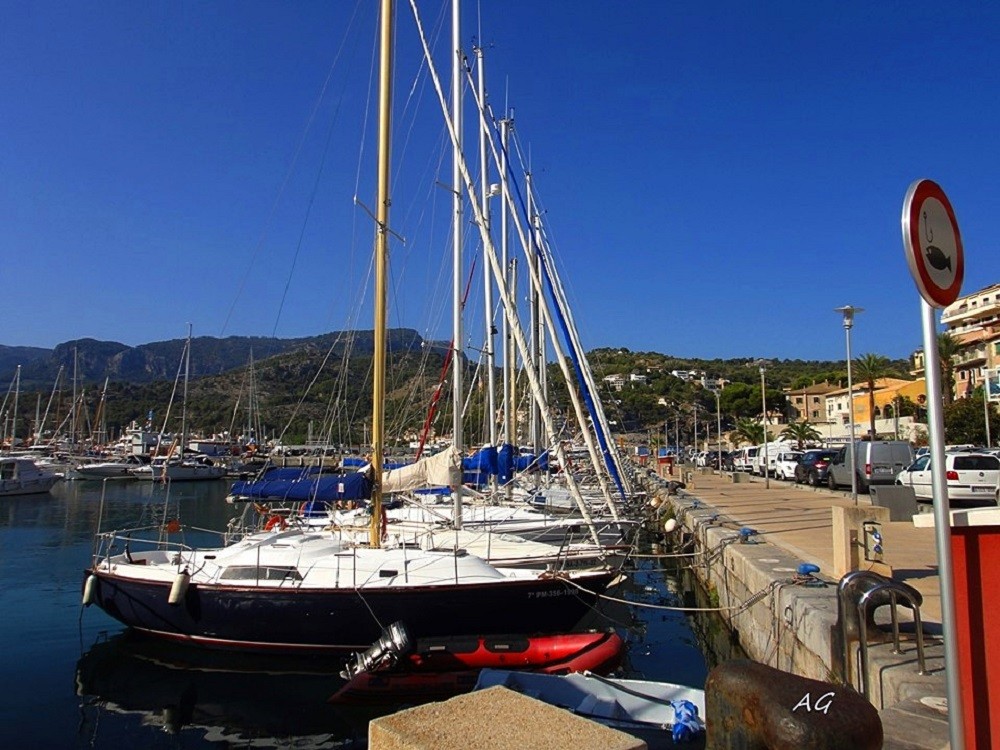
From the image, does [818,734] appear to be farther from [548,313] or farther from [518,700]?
[548,313]

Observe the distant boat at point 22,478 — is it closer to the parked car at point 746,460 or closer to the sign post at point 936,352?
the parked car at point 746,460

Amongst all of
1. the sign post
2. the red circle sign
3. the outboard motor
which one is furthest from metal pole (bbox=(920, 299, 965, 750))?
the outboard motor

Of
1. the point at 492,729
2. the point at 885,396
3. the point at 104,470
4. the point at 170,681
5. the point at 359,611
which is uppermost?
the point at 885,396

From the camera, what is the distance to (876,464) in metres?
27.3

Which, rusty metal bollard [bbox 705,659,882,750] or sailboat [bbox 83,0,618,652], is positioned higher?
rusty metal bollard [bbox 705,659,882,750]

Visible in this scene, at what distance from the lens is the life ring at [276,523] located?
18.0m

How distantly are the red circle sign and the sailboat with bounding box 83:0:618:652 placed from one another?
10.2 m

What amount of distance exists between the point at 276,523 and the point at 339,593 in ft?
23.8

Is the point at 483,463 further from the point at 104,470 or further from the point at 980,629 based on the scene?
the point at 104,470

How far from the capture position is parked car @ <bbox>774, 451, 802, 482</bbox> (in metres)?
39.2

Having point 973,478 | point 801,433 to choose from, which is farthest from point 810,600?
point 801,433

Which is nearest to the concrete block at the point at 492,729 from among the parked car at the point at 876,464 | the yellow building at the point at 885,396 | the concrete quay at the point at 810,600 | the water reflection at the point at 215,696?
Answer: the concrete quay at the point at 810,600

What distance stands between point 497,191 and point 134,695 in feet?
58.3

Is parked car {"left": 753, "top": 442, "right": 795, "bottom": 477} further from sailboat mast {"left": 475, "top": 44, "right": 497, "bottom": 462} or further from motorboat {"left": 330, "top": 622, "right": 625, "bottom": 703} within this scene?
motorboat {"left": 330, "top": 622, "right": 625, "bottom": 703}
